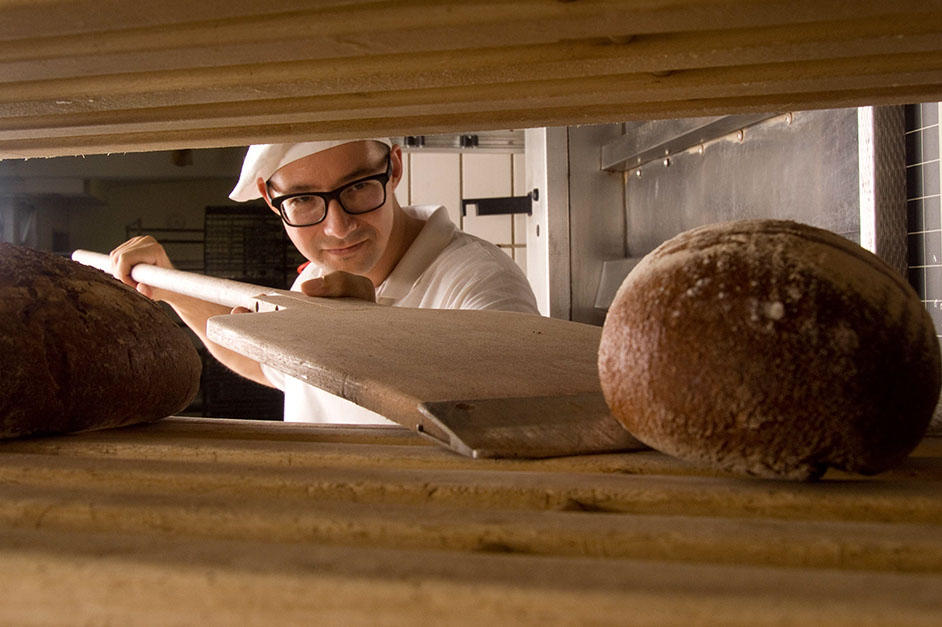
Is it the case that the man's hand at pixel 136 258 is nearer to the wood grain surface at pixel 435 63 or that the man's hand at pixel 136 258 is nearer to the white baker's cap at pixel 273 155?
the white baker's cap at pixel 273 155

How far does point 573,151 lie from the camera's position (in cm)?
281

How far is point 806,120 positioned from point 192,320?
182 cm

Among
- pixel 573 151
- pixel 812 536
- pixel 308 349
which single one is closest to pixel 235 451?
pixel 308 349

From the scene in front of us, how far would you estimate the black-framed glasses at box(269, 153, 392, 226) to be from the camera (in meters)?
1.96

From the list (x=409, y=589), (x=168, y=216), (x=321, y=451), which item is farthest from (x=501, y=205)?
(x=409, y=589)

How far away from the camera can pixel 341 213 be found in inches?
77.7

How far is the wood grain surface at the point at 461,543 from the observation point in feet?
0.99

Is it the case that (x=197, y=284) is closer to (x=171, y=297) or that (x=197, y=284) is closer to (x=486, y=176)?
(x=171, y=297)

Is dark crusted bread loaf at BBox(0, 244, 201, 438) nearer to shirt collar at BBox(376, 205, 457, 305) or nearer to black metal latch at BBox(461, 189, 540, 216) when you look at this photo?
shirt collar at BBox(376, 205, 457, 305)

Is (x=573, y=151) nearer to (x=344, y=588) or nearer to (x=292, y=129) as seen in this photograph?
(x=292, y=129)

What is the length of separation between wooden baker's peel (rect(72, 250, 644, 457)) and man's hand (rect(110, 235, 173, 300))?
54.4 inches

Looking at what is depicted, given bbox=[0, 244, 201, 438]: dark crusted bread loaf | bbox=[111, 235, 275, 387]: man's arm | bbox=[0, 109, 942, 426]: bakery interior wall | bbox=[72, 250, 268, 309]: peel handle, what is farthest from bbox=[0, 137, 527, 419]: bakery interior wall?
bbox=[0, 244, 201, 438]: dark crusted bread loaf

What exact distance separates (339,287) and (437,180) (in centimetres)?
273

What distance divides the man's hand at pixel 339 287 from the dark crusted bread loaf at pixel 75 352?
40cm
